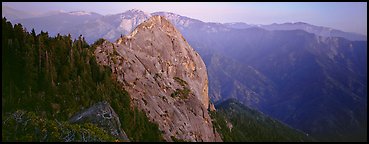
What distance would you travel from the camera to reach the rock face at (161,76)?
3740 inches

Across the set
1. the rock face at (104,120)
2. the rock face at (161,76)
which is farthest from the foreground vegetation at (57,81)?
the rock face at (161,76)

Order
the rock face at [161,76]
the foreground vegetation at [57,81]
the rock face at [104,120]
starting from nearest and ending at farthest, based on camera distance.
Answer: the rock face at [104,120], the foreground vegetation at [57,81], the rock face at [161,76]

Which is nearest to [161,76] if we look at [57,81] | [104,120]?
[57,81]

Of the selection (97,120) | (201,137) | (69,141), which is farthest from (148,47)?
(69,141)

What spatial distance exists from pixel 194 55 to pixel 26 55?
121 m

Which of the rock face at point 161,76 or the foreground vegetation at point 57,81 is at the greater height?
the foreground vegetation at point 57,81

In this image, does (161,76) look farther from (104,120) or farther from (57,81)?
(104,120)

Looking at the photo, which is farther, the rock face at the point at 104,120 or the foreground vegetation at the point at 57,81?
the foreground vegetation at the point at 57,81

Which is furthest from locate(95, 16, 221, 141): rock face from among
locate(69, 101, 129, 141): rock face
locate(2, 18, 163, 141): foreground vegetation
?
locate(69, 101, 129, 141): rock face

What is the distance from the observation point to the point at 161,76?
121 meters

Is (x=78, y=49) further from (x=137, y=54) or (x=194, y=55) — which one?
(x=194, y=55)

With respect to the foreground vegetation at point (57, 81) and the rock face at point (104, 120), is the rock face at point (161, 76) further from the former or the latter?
the rock face at point (104, 120)

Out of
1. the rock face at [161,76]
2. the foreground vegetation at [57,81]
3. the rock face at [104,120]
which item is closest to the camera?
the rock face at [104,120]

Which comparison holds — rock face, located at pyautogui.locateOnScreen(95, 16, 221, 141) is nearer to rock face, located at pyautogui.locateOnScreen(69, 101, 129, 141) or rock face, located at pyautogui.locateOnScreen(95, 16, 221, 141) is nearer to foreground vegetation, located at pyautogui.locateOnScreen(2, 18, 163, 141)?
foreground vegetation, located at pyautogui.locateOnScreen(2, 18, 163, 141)
